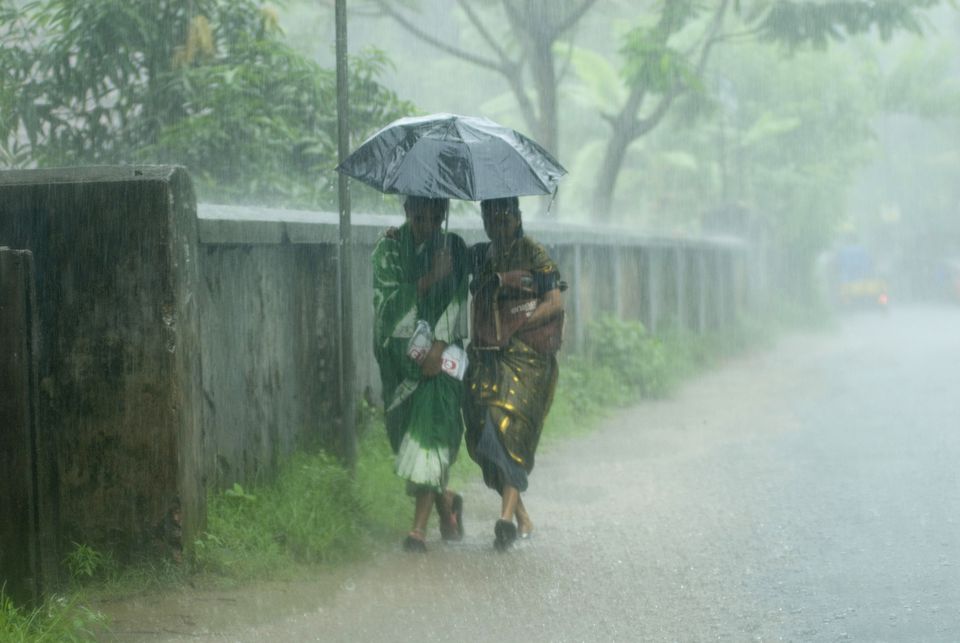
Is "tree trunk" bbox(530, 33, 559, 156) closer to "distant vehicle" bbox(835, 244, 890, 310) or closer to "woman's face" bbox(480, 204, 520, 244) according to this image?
"woman's face" bbox(480, 204, 520, 244)

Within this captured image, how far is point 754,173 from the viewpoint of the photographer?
3578 centimetres

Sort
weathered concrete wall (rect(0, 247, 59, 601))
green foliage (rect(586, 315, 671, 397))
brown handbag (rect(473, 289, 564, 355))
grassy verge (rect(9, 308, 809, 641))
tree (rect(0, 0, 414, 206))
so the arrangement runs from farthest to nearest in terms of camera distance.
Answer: green foliage (rect(586, 315, 671, 397)), tree (rect(0, 0, 414, 206)), brown handbag (rect(473, 289, 564, 355)), grassy verge (rect(9, 308, 809, 641)), weathered concrete wall (rect(0, 247, 59, 601))

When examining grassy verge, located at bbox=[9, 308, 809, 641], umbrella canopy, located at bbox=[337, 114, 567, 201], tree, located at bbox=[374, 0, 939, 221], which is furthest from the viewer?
tree, located at bbox=[374, 0, 939, 221]

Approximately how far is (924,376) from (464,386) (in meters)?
11.6

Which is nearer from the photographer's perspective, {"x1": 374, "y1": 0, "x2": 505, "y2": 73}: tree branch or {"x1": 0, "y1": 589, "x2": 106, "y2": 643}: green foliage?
{"x1": 0, "y1": 589, "x2": 106, "y2": 643}: green foliage

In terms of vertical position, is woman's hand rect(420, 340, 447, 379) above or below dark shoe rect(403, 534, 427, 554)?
above

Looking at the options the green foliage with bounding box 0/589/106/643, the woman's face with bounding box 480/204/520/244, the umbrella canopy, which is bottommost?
the green foliage with bounding box 0/589/106/643

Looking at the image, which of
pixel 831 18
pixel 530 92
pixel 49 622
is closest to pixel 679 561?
pixel 49 622

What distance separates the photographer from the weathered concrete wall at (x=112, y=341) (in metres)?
5.72

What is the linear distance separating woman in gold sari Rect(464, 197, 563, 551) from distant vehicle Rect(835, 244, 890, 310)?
36.0 metres

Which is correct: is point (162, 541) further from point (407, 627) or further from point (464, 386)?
point (464, 386)

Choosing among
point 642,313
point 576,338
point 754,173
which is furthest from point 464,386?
point 754,173

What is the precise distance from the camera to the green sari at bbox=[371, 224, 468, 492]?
6664 millimetres

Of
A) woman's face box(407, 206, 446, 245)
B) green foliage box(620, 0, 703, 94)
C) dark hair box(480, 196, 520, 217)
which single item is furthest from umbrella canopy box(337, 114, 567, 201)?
green foliage box(620, 0, 703, 94)
